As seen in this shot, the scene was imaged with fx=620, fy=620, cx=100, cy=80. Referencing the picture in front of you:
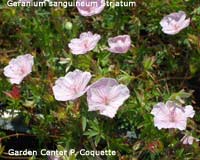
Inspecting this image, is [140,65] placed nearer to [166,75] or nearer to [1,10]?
[166,75]

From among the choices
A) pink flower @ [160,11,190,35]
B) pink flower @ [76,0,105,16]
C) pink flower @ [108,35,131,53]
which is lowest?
pink flower @ [108,35,131,53]

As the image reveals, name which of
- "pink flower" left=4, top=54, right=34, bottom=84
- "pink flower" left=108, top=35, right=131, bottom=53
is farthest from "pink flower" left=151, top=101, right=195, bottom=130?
"pink flower" left=4, top=54, right=34, bottom=84

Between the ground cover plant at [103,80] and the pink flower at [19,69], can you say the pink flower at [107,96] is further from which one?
the pink flower at [19,69]

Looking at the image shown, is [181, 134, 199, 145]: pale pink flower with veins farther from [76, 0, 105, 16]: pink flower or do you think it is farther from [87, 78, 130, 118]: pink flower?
[76, 0, 105, 16]: pink flower

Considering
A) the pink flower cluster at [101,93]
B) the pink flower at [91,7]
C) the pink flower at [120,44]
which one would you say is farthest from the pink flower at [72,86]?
the pink flower at [91,7]

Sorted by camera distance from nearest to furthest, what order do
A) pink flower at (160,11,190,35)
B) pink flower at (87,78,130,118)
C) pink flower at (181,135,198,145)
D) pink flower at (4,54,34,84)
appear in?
pink flower at (87,78,130,118)
pink flower at (181,135,198,145)
pink flower at (4,54,34,84)
pink flower at (160,11,190,35)

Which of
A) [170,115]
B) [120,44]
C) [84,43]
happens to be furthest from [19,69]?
[170,115]

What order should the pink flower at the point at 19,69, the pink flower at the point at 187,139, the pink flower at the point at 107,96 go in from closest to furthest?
the pink flower at the point at 107,96 < the pink flower at the point at 187,139 < the pink flower at the point at 19,69
